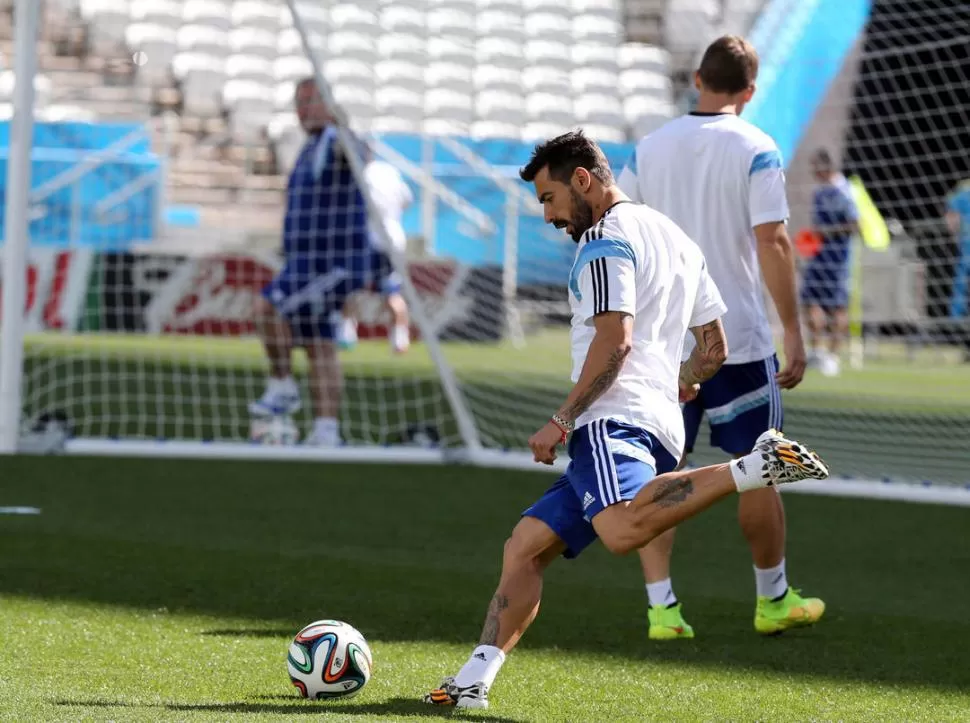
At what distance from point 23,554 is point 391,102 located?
7.22m

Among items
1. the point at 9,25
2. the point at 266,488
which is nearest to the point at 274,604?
the point at 266,488

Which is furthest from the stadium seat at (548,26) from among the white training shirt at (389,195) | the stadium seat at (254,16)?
the stadium seat at (254,16)

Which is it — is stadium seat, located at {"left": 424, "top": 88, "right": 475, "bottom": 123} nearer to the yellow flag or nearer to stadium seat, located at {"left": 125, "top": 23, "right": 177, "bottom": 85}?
stadium seat, located at {"left": 125, "top": 23, "right": 177, "bottom": 85}

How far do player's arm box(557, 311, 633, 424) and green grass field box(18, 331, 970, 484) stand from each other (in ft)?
17.5

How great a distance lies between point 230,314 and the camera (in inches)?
598

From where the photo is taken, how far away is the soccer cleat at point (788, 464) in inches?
160

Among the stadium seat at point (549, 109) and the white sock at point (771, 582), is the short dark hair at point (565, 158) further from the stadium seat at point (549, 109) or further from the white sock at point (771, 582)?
the stadium seat at point (549, 109)

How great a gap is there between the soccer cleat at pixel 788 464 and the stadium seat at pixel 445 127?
351 inches

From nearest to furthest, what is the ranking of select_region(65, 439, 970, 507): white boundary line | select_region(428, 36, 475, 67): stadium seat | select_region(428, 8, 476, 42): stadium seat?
select_region(65, 439, 970, 507): white boundary line < select_region(428, 8, 476, 42): stadium seat < select_region(428, 36, 475, 67): stadium seat

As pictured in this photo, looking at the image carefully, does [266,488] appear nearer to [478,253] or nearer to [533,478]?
[533,478]

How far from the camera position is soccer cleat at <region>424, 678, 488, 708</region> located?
4102mm

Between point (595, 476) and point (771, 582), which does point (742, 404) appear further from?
point (595, 476)

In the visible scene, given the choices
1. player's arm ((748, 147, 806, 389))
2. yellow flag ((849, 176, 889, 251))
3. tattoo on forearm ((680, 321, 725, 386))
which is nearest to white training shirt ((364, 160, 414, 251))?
player's arm ((748, 147, 806, 389))

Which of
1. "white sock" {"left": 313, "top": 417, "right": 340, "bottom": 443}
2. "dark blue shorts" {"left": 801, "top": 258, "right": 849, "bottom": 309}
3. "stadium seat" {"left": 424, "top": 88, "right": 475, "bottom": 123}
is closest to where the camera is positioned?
"white sock" {"left": 313, "top": 417, "right": 340, "bottom": 443}
